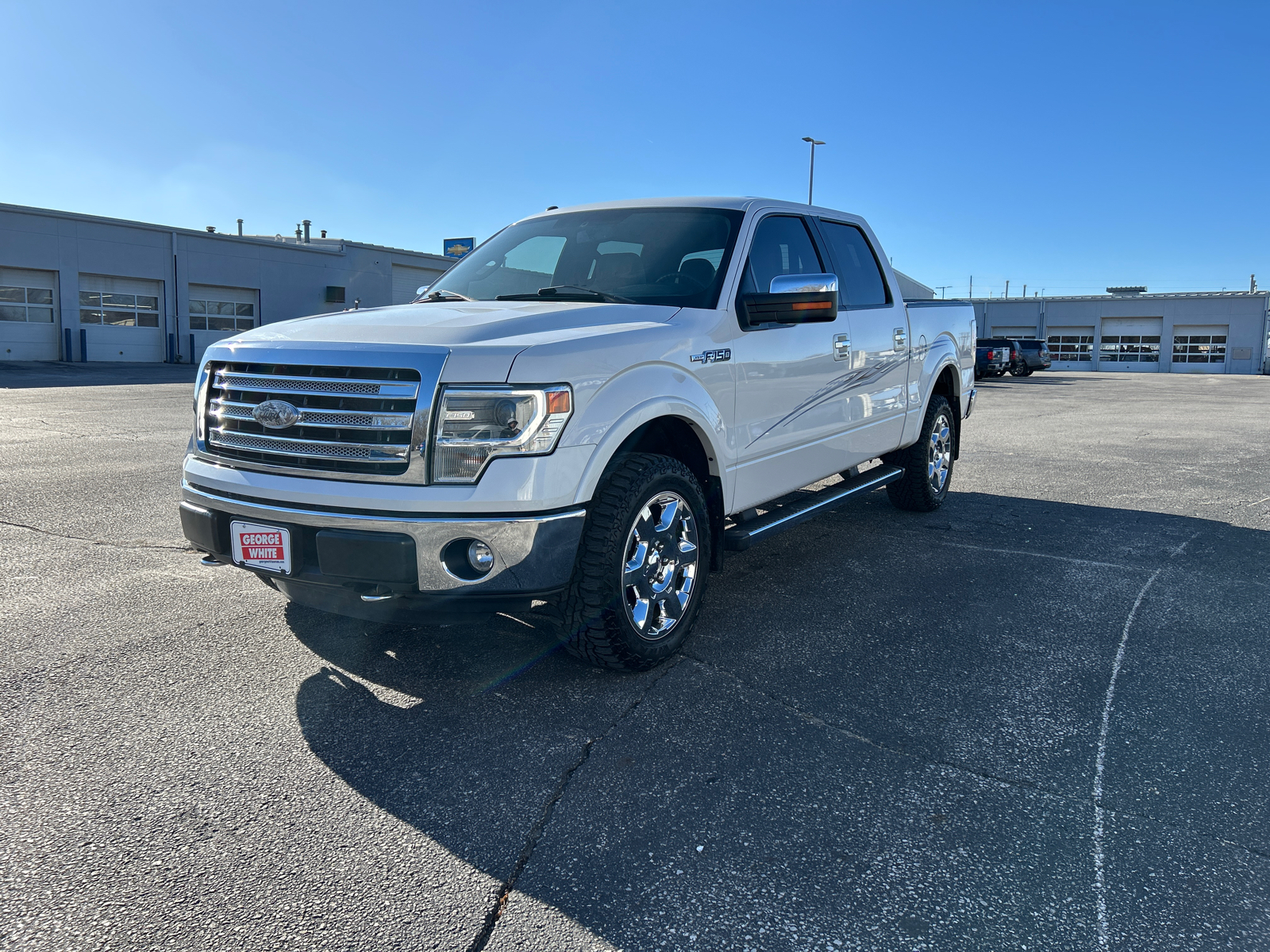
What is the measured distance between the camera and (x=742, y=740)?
3119 mm

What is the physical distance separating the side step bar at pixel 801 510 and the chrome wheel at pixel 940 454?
616 millimetres

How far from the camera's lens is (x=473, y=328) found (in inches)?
133

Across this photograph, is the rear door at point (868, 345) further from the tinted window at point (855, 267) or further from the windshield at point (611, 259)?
the windshield at point (611, 259)

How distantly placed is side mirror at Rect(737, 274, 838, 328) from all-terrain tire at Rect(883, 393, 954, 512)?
9.06 feet

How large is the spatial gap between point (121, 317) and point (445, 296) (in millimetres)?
34061

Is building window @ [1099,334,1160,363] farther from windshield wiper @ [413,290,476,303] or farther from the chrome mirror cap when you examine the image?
windshield wiper @ [413,290,476,303]

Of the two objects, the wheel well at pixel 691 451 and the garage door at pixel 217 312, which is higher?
the garage door at pixel 217 312

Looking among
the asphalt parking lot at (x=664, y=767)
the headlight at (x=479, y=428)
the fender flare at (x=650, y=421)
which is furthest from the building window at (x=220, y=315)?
the headlight at (x=479, y=428)

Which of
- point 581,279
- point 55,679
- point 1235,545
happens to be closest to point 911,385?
point 1235,545

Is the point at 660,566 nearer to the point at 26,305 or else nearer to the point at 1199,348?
the point at 26,305

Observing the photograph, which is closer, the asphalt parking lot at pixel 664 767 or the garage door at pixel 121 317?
the asphalt parking lot at pixel 664 767

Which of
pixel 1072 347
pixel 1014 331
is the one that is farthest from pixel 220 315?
pixel 1072 347

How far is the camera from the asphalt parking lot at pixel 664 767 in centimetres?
221

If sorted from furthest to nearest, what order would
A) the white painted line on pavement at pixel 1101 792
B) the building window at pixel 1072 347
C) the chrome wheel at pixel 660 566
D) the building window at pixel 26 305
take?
1. the building window at pixel 1072 347
2. the building window at pixel 26 305
3. the chrome wheel at pixel 660 566
4. the white painted line on pavement at pixel 1101 792
